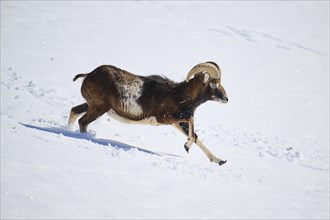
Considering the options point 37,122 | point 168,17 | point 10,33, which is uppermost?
point 37,122

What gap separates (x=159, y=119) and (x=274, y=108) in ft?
35.1

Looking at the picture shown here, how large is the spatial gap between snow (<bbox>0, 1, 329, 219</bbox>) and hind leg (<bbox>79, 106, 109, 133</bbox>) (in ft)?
0.54

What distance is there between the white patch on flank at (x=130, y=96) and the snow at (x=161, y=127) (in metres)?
0.62

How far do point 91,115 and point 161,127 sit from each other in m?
3.06

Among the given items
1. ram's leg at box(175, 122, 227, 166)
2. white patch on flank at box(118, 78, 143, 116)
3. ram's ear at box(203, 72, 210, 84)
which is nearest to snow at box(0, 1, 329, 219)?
ram's leg at box(175, 122, 227, 166)

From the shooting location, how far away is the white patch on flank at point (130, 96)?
10.5 m

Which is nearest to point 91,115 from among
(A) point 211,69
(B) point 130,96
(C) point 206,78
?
(B) point 130,96

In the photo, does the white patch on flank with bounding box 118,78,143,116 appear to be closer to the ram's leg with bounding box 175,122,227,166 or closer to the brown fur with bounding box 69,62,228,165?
the brown fur with bounding box 69,62,228,165

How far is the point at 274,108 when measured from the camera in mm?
20625

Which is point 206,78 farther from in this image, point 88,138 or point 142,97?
point 88,138

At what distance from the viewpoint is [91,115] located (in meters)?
10.5

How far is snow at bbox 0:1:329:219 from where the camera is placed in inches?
284

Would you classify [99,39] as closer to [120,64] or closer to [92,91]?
[120,64]

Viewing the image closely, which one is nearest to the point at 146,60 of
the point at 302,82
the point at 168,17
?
the point at 302,82
